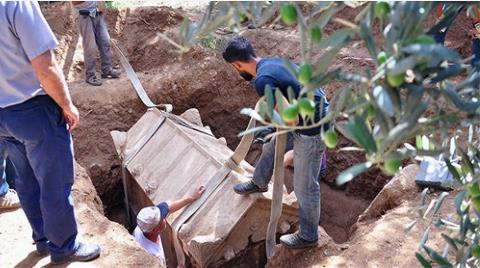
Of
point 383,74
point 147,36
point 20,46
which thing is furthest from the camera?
point 147,36

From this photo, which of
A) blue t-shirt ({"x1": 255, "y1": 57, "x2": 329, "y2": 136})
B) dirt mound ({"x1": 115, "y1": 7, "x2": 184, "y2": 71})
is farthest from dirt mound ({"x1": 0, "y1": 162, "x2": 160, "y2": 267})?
dirt mound ({"x1": 115, "y1": 7, "x2": 184, "y2": 71})

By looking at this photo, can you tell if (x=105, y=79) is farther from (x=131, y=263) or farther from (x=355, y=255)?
(x=355, y=255)

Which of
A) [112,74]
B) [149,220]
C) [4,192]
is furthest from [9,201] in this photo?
[112,74]

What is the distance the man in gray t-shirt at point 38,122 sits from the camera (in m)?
2.61

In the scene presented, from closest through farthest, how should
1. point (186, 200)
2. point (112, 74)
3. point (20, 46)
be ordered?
point (20, 46) → point (186, 200) → point (112, 74)

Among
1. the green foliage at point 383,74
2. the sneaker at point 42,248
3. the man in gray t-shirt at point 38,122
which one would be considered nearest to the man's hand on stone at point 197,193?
the man in gray t-shirt at point 38,122

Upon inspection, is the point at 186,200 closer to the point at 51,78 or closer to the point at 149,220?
the point at 149,220

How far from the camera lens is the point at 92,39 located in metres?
6.56

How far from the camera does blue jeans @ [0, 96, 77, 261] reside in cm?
285

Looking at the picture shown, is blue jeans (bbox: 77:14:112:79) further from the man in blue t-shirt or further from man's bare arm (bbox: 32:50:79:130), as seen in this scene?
man's bare arm (bbox: 32:50:79:130)

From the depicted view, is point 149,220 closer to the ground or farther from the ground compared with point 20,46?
closer to the ground

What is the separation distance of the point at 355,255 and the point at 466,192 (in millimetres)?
2248

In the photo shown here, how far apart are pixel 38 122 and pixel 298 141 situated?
149cm

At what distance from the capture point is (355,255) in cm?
360
